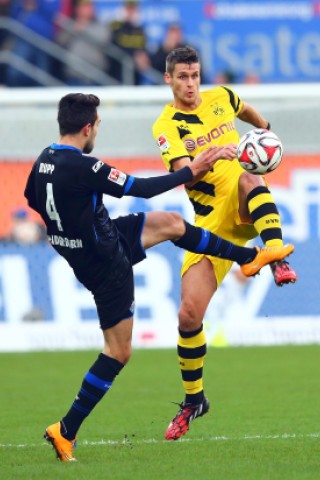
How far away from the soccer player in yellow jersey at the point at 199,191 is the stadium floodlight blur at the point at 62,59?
33.4 ft

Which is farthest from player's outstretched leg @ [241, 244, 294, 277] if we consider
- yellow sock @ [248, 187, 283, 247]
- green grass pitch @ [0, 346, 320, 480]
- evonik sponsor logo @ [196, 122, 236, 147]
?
evonik sponsor logo @ [196, 122, 236, 147]

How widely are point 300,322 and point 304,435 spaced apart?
6667mm

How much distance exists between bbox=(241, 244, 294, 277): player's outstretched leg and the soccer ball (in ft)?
2.03

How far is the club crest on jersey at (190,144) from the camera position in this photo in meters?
8.49

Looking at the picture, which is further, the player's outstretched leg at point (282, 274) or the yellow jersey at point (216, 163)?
the yellow jersey at point (216, 163)

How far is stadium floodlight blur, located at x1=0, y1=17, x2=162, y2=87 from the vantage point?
61.2ft

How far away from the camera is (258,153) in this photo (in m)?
7.84

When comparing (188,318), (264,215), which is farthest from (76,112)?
(188,318)

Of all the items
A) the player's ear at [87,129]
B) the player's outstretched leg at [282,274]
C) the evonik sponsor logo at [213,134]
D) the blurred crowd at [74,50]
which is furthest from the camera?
the blurred crowd at [74,50]

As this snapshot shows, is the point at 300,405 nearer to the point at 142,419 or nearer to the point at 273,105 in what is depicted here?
the point at 142,419

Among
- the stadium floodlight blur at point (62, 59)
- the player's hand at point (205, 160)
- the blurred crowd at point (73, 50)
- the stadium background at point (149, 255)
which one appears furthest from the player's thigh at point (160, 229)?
the stadium floodlight blur at point (62, 59)

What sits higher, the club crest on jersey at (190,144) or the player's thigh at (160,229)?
the club crest on jersey at (190,144)

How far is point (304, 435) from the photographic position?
310 inches

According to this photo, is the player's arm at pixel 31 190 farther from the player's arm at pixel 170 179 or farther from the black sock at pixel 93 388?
the black sock at pixel 93 388
